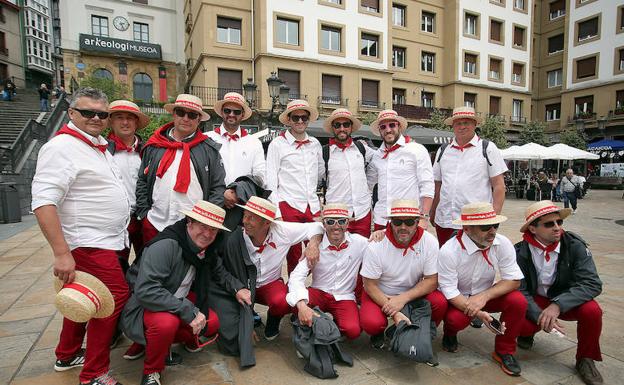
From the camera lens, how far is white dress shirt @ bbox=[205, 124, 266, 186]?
392 centimetres

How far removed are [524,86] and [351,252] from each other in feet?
111

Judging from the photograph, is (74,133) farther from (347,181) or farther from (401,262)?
(401,262)

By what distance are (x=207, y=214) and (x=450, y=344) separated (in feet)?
7.76

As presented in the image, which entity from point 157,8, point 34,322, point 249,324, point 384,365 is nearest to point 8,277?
point 34,322

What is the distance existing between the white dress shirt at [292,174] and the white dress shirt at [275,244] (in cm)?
42

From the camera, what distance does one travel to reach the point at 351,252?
3.54 meters

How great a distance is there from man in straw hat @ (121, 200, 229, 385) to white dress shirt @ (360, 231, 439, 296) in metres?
1.37

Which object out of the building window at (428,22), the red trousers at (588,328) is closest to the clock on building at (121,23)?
the building window at (428,22)

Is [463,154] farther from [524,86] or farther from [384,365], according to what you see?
[524,86]

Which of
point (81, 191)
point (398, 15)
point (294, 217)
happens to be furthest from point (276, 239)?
point (398, 15)

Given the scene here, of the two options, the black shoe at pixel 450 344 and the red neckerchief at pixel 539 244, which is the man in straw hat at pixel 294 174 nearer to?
the black shoe at pixel 450 344

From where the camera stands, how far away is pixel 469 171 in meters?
3.88

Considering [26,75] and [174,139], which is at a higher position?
[26,75]

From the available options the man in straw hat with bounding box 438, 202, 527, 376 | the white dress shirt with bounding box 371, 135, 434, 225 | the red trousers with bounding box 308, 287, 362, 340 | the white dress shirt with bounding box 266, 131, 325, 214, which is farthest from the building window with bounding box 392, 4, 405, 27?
the red trousers with bounding box 308, 287, 362, 340
